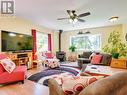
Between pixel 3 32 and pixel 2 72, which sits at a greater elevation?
pixel 3 32

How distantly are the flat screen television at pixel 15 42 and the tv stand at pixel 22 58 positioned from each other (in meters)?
0.21

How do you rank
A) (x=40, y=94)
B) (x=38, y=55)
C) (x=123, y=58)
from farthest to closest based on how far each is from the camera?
(x=38, y=55) < (x=123, y=58) < (x=40, y=94)

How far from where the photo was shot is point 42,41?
7.25 m

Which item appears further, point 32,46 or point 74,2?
point 32,46

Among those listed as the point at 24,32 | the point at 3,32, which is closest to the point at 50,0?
the point at 3,32

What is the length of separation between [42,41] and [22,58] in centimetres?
231

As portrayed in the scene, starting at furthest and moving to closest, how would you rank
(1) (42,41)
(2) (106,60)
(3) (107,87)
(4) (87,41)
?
(4) (87,41) → (1) (42,41) → (2) (106,60) → (3) (107,87)

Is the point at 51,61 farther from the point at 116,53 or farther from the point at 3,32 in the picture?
the point at 116,53

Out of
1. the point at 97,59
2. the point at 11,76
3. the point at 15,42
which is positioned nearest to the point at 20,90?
the point at 11,76

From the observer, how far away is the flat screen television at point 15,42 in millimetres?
4622

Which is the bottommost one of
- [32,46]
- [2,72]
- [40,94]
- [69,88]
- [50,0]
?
[40,94]

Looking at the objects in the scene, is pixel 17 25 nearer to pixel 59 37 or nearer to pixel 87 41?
pixel 59 37

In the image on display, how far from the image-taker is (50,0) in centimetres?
346

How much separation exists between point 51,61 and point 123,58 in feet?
10.6
